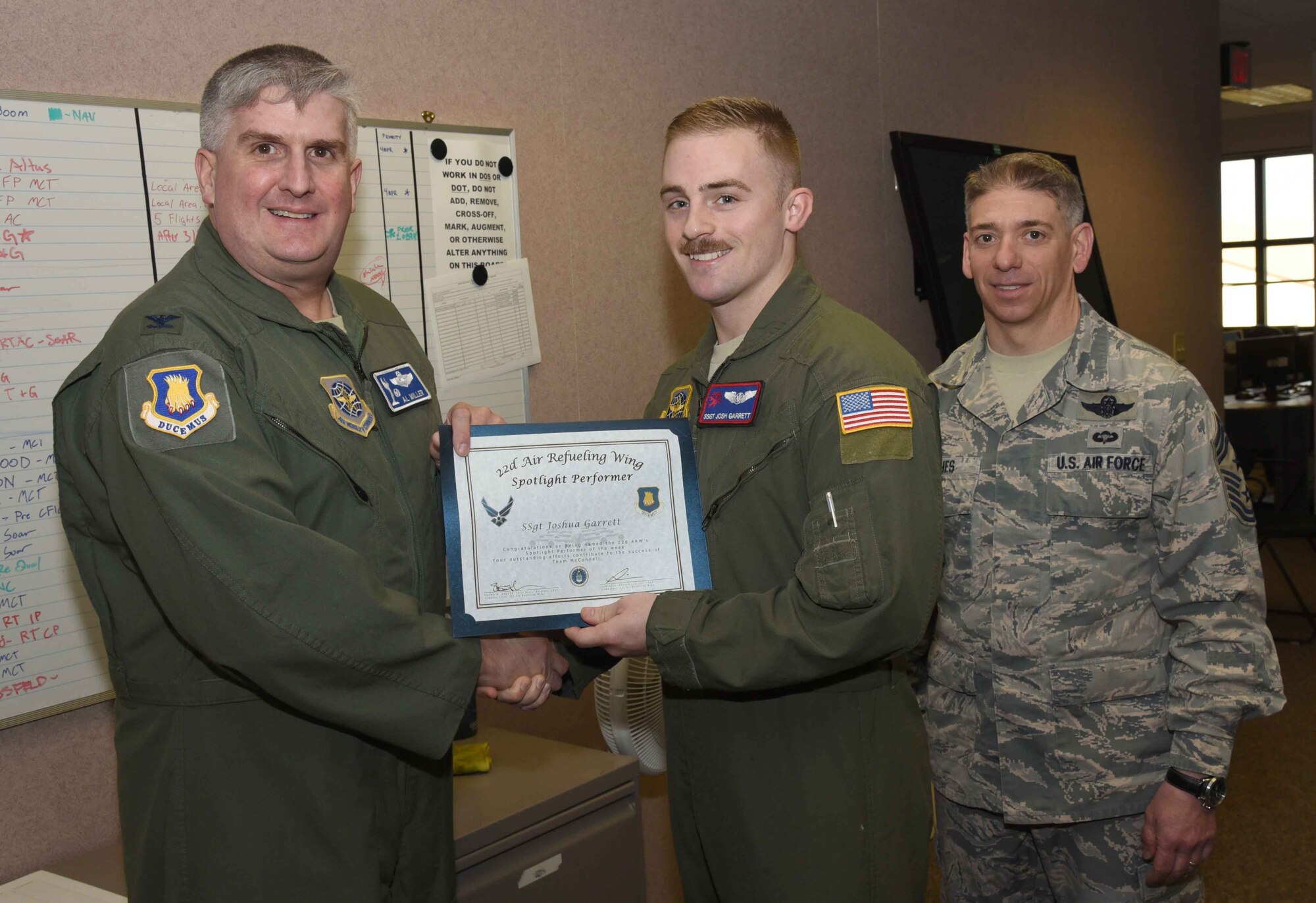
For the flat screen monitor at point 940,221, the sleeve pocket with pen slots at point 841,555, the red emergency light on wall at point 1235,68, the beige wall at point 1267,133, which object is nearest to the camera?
the sleeve pocket with pen slots at point 841,555

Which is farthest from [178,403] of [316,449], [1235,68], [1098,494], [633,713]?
[1235,68]

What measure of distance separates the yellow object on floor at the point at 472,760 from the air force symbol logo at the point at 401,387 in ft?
2.59

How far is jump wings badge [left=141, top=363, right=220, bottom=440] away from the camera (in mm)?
1343

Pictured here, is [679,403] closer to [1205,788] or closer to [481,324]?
[481,324]

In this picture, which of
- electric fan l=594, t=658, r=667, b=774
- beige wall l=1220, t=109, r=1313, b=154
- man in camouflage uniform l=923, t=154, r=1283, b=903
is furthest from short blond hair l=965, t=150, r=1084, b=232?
beige wall l=1220, t=109, r=1313, b=154

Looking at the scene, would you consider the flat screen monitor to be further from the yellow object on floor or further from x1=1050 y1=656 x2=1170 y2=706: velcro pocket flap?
the yellow object on floor

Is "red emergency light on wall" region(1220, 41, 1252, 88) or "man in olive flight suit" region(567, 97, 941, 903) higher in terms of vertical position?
"red emergency light on wall" region(1220, 41, 1252, 88)

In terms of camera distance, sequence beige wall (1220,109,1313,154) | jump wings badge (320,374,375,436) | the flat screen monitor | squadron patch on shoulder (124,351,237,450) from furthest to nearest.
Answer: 1. beige wall (1220,109,1313,154)
2. the flat screen monitor
3. jump wings badge (320,374,375,436)
4. squadron patch on shoulder (124,351,237,450)

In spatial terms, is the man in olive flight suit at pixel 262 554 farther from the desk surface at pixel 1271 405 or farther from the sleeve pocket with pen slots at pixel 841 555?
the desk surface at pixel 1271 405

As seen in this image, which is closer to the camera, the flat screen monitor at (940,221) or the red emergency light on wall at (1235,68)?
the flat screen monitor at (940,221)

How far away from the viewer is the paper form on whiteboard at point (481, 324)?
238 centimetres

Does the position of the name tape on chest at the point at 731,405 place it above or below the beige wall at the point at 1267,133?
below

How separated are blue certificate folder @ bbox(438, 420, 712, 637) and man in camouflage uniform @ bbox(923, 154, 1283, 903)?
0.66 meters
